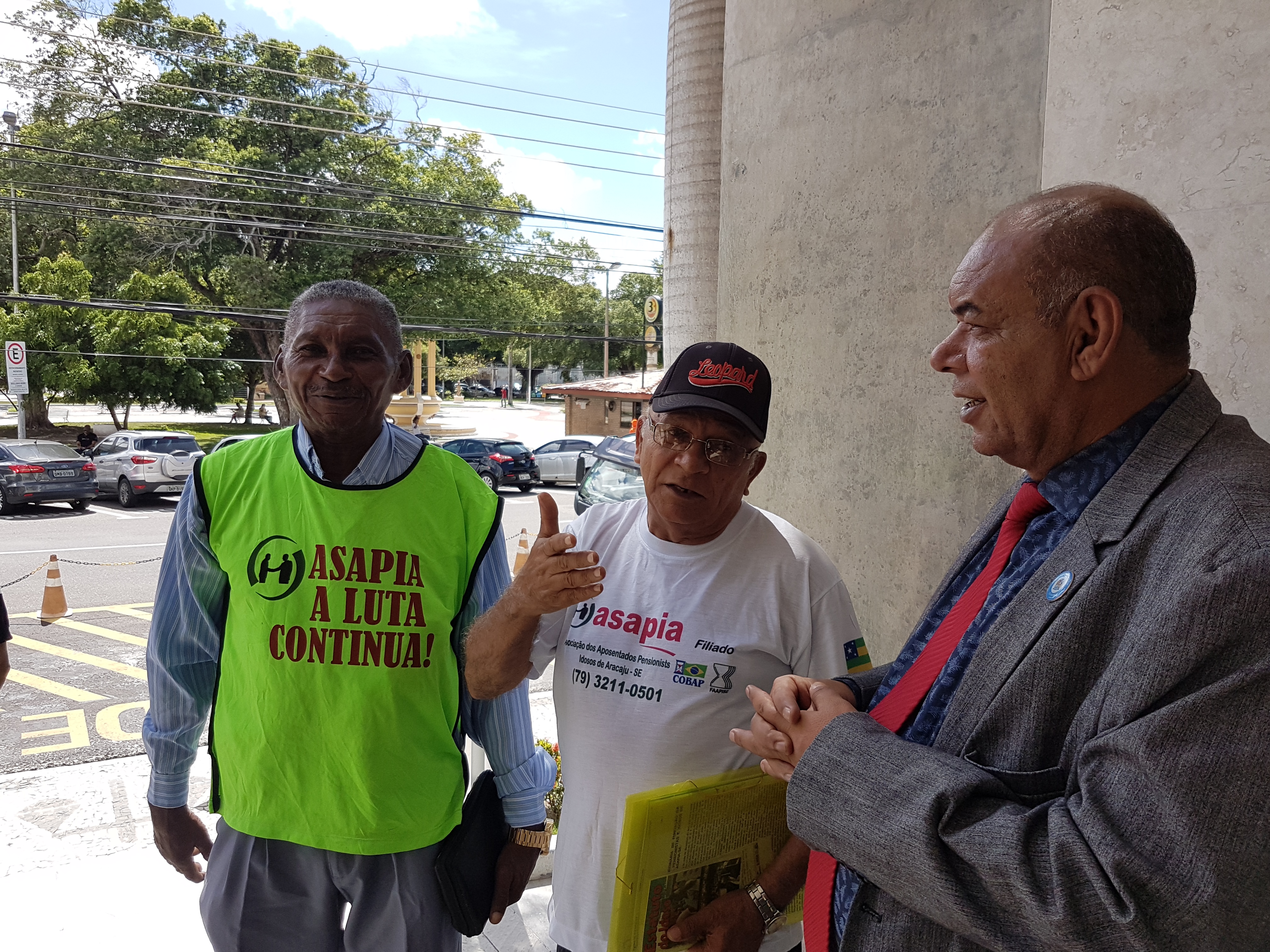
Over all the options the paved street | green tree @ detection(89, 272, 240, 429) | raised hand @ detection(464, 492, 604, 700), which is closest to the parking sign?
green tree @ detection(89, 272, 240, 429)

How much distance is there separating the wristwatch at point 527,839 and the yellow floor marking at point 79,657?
6506mm

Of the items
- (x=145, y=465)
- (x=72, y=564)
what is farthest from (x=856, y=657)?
(x=145, y=465)

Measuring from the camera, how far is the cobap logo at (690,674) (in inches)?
67.9

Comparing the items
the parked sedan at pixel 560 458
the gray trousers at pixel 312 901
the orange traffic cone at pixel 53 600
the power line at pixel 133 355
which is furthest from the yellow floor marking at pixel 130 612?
the power line at pixel 133 355

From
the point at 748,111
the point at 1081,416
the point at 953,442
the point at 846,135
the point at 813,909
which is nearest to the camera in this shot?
the point at 1081,416

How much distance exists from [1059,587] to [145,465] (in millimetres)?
19582

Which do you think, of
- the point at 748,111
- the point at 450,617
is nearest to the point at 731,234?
the point at 748,111

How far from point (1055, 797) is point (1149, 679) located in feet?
0.67

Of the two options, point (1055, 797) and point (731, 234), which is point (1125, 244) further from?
point (731, 234)

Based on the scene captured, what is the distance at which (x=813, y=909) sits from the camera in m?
1.38

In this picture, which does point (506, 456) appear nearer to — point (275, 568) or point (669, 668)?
point (275, 568)

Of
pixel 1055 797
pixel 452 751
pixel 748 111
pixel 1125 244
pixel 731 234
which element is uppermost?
pixel 748 111

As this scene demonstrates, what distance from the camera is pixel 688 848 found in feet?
5.00

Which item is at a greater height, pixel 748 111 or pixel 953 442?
pixel 748 111
